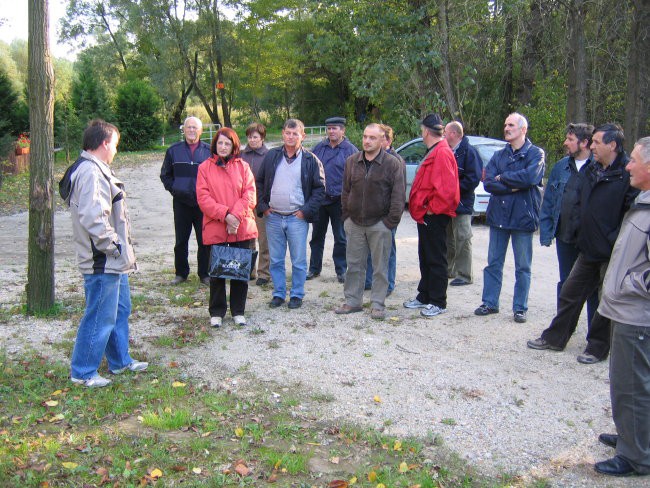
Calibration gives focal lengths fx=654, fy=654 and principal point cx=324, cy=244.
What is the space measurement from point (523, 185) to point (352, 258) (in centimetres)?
191

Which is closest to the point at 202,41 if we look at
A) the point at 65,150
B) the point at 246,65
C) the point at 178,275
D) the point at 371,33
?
the point at 246,65

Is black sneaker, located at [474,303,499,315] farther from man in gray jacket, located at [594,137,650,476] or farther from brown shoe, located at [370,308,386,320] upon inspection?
man in gray jacket, located at [594,137,650,476]

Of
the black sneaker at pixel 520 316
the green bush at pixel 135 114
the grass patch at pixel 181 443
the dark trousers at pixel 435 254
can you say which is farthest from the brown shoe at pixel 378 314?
the green bush at pixel 135 114

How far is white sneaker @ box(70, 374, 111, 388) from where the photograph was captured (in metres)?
5.04

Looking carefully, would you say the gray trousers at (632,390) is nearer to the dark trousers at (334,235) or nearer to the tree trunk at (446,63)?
the dark trousers at (334,235)

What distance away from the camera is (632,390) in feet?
12.7

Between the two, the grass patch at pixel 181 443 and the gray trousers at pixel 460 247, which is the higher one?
the gray trousers at pixel 460 247

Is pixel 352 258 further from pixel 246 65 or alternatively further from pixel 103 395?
pixel 246 65

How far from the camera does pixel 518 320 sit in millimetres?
6750

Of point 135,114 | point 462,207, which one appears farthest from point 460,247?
point 135,114

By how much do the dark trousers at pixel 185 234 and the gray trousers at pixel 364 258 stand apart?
75.7 inches

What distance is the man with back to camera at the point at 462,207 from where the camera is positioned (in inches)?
311

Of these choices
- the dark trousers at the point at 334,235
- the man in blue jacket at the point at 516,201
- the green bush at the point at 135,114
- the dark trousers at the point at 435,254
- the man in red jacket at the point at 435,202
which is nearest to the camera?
the man in blue jacket at the point at 516,201

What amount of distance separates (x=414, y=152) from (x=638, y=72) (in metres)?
6.31
